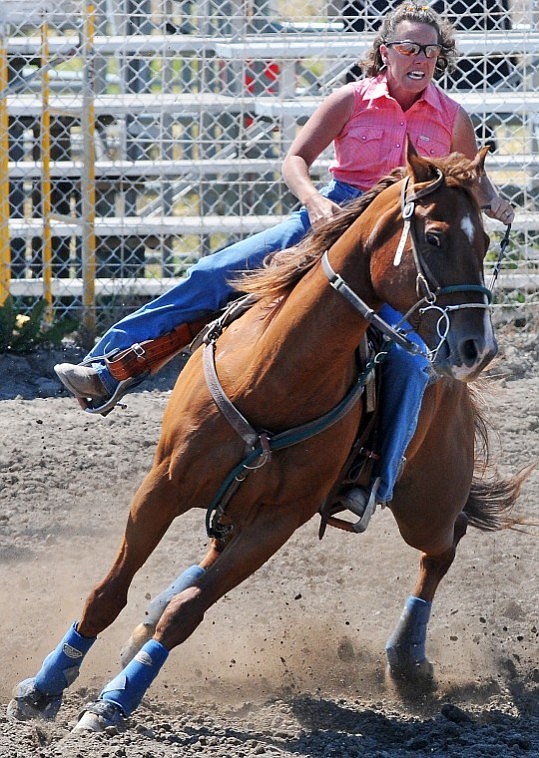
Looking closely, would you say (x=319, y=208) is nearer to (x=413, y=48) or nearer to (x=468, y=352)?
(x=413, y=48)

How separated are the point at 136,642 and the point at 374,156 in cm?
190

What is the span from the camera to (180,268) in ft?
28.3

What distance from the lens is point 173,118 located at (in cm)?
859

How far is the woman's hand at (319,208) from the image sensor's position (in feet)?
12.5

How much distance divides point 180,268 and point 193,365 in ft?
15.1

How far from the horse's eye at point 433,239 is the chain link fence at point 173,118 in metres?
5.10

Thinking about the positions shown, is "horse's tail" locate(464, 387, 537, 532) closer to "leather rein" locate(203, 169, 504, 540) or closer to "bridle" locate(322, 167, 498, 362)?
"leather rein" locate(203, 169, 504, 540)

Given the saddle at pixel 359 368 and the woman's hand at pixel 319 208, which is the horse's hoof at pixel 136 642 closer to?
the saddle at pixel 359 368

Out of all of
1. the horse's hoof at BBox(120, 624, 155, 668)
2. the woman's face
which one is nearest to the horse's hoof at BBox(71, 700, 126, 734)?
the horse's hoof at BBox(120, 624, 155, 668)

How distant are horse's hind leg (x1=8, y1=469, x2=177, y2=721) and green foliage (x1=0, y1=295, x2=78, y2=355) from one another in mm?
3838

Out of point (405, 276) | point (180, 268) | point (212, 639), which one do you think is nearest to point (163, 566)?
point (212, 639)

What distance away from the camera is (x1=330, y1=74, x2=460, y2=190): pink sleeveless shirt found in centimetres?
419

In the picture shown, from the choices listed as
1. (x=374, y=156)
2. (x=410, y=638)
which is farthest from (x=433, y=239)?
(x=410, y=638)

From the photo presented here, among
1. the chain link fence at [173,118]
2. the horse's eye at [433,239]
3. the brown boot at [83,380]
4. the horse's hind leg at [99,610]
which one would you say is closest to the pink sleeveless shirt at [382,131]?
the horse's eye at [433,239]
